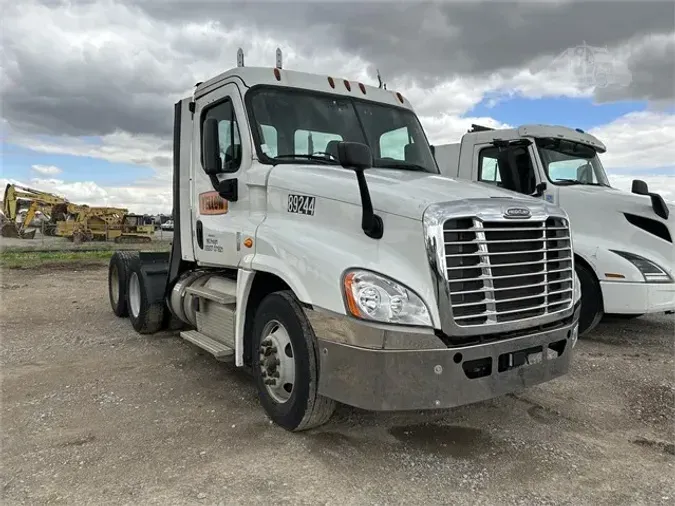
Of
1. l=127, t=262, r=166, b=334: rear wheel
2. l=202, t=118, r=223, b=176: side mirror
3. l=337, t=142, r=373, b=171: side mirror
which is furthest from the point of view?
l=127, t=262, r=166, b=334: rear wheel

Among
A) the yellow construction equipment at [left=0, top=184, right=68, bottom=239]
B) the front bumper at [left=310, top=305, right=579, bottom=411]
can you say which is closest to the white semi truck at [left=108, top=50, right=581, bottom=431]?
the front bumper at [left=310, top=305, right=579, bottom=411]

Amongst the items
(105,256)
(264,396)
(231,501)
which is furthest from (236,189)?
(105,256)

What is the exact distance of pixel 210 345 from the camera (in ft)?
15.9

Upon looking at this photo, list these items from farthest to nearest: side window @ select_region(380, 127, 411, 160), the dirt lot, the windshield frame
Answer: the windshield frame
side window @ select_region(380, 127, 411, 160)
the dirt lot

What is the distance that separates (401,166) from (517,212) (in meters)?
1.55

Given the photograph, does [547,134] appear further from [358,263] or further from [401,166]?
[358,263]

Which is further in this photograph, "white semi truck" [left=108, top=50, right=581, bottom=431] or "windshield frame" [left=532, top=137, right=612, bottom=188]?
"windshield frame" [left=532, top=137, right=612, bottom=188]

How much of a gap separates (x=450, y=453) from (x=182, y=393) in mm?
2441

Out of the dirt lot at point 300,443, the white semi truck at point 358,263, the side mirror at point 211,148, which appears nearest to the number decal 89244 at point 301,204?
the white semi truck at point 358,263

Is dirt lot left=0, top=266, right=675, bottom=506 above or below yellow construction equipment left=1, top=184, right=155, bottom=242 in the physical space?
below

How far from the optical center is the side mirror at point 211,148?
4.61 meters

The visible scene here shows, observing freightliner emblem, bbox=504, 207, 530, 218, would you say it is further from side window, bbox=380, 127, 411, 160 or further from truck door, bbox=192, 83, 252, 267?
truck door, bbox=192, 83, 252, 267

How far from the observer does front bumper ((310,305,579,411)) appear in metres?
3.16

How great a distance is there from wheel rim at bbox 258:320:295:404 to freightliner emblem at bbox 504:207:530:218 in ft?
5.69
